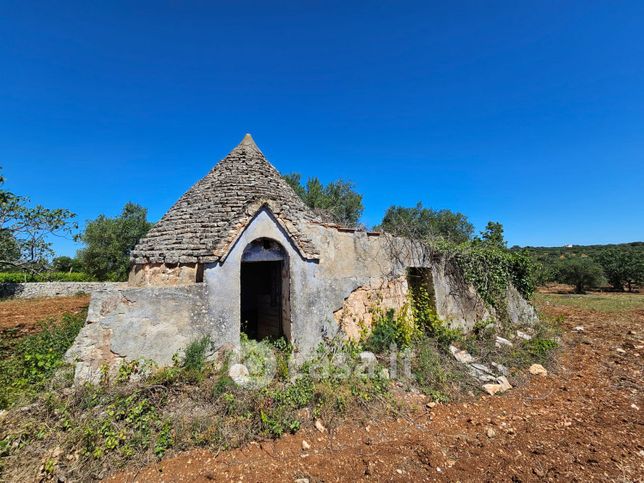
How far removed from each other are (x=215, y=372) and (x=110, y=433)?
1810 millimetres

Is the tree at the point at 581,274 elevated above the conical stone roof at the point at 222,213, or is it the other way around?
the conical stone roof at the point at 222,213

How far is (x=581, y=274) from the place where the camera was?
2566cm

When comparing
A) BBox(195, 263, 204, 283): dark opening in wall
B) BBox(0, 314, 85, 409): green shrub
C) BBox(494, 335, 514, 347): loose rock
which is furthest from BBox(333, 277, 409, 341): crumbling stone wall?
BBox(0, 314, 85, 409): green shrub

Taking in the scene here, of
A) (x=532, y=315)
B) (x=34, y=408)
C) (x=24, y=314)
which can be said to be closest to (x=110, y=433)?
(x=34, y=408)

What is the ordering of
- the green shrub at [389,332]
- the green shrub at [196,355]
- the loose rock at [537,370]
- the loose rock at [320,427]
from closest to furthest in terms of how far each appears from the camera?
the loose rock at [320,427]
the green shrub at [196,355]
the loose rock at [537,370]
the green shrub at [389,332]

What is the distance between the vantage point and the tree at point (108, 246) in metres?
25.8

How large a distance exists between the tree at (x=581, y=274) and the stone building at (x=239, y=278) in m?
23.8

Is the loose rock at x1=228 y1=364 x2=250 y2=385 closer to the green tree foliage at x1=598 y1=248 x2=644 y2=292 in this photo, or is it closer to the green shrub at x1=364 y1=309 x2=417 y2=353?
the green shrub at x1=364 y1=309 x2=417 y2=353

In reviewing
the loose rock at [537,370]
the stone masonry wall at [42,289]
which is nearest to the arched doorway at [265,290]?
the loose rock at [537,370]

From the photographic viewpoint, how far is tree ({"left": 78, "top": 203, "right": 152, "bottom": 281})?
84.5 feet

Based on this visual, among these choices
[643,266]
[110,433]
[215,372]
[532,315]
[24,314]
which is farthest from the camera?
[643,266]

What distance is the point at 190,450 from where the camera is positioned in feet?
13.9

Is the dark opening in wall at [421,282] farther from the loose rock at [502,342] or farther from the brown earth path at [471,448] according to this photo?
the brown earth path at [471,448]

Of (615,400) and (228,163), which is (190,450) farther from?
(615,400)
